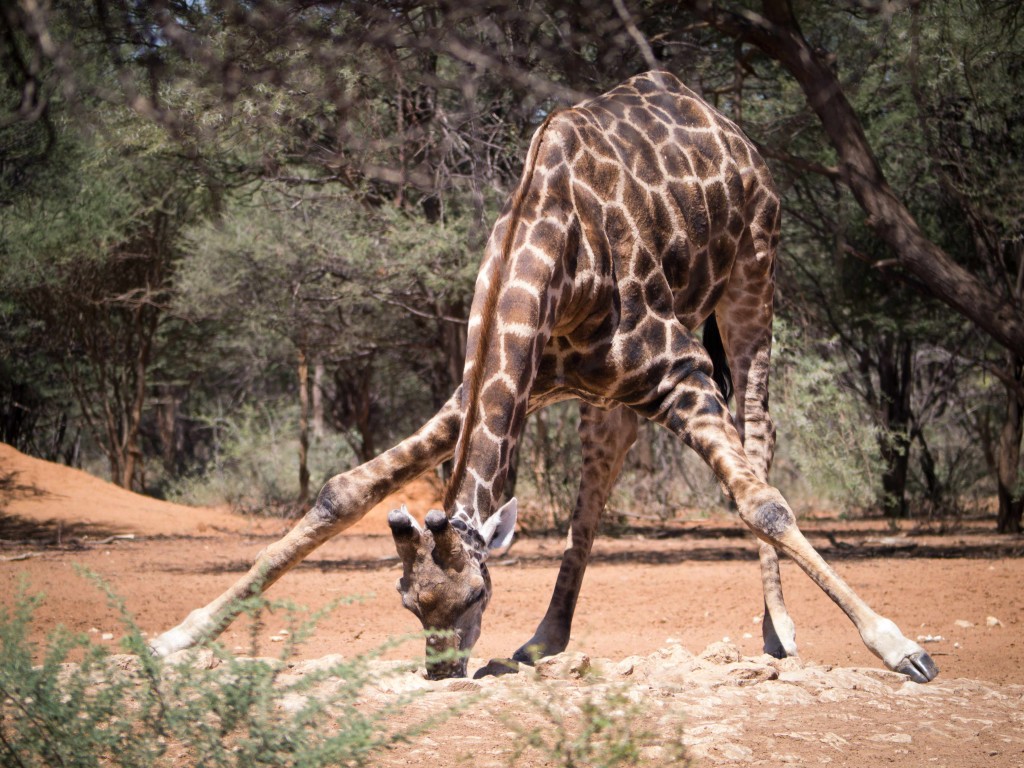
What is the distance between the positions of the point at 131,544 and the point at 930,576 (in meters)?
9.55

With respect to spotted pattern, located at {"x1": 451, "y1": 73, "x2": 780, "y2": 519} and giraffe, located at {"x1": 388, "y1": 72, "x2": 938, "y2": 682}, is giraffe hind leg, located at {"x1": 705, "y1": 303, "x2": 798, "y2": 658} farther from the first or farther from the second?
spotted pattern, located at {"x1": 451, "y1": 73, "x2": 780, "y2": 519}

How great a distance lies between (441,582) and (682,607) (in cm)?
525

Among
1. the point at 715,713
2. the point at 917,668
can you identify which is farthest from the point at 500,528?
the point at 917,668

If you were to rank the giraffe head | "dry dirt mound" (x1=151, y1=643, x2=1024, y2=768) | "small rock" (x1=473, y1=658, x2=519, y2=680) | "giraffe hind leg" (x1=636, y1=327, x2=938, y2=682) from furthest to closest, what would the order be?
1. "small rock" (x1=473, y1=658, x2=519, y2=680)
2. "giraffe hind leg" (x1=636, y1=327, x2=938, y2=682)
3. the giraffe head
4. "dry dirt mound" (x1=151, y1=643, x2=1024, y2=768)

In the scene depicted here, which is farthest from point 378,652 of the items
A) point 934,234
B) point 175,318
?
point 175,318

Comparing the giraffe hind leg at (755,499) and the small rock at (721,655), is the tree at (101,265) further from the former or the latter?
the small rock at (721,655)

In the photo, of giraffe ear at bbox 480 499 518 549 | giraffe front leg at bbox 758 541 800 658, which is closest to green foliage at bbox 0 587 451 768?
giraffe ear at bbox 480 499 518 549

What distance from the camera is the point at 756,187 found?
720cm

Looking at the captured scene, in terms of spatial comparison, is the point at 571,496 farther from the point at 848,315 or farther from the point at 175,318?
the point at 175,318

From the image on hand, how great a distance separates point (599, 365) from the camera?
5.57 meters

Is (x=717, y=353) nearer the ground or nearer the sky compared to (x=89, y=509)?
nearer the sky

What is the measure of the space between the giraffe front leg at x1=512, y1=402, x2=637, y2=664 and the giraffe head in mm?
2036

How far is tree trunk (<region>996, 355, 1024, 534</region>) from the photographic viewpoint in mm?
13852

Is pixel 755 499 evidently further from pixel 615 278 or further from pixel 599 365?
pixel 615 278
